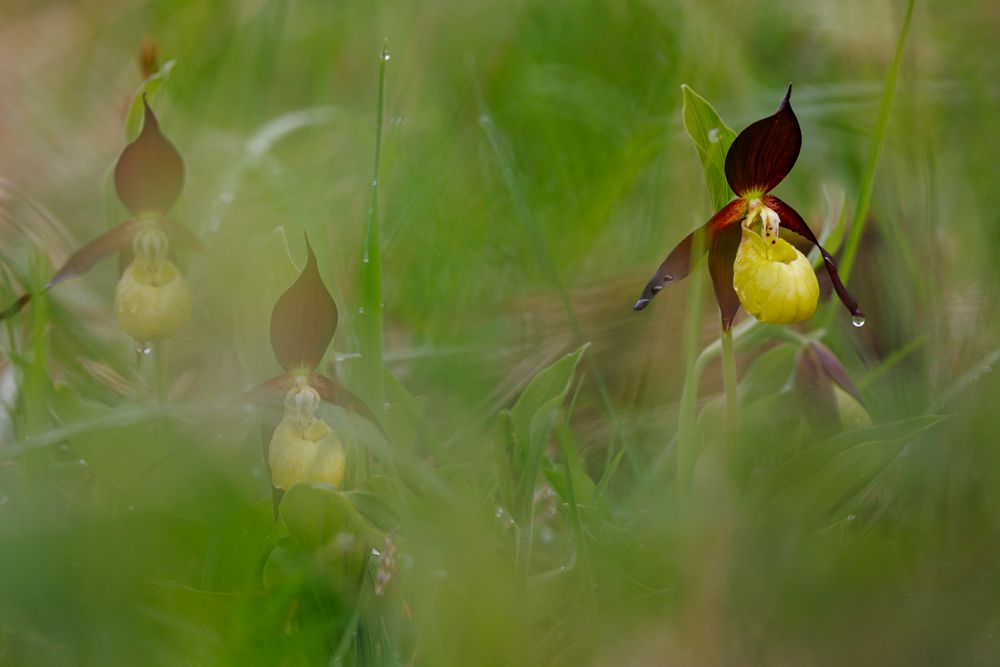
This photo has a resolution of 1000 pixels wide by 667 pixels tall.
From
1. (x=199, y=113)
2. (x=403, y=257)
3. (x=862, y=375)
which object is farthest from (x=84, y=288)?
(x=862, y=375)

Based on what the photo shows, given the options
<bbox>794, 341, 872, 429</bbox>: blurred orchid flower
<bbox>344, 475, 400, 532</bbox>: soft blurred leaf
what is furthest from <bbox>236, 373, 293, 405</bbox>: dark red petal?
<bbox>794, 341, 872, 429</bbox>: blurred orchid flower

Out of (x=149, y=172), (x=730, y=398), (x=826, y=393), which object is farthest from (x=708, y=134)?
(x=149, y=172)

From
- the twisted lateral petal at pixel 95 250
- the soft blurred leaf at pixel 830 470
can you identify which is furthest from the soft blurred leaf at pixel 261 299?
the soft blurred leaf at pixel 830 470

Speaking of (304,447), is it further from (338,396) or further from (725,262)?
(725,262)

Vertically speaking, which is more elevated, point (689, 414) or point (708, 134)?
point (708, 134)

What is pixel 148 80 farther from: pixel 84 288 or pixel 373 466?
pixel 84 288

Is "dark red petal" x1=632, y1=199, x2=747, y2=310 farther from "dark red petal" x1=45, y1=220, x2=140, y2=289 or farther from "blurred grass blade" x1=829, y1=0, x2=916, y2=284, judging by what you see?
"dark red petal" x1=45, y1=220, x2=140, y2=289
